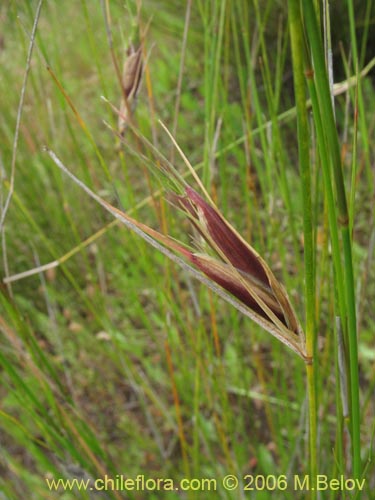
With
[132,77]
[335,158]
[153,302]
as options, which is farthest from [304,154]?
[153,302]

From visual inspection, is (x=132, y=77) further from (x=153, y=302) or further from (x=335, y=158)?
(x=153, y=302)

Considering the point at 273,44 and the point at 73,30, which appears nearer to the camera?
the point at 273,44

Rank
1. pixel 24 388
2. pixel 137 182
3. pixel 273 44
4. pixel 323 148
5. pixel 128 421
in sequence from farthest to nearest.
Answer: pixel 137 182 < pixel 273 44 < pixel 128 421 < pixel 24 388 < pixel 323 148

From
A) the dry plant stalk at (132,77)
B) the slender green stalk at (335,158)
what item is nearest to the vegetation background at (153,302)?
the dry plant stalk at (132,77)

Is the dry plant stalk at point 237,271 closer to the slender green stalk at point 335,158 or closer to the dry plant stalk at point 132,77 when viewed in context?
the slender green stalk at point 335,158

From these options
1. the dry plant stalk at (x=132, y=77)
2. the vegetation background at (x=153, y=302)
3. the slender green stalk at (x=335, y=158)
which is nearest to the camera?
the slender green stalk at (x=335, y=158)

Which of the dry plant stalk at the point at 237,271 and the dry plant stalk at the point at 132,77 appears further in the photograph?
the dry plant stalk at the point at 132,77

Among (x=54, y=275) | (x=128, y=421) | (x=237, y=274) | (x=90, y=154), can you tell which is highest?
(x=237, y=274)

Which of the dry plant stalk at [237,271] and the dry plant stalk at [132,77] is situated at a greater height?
the dry plant stalk at [132,77]

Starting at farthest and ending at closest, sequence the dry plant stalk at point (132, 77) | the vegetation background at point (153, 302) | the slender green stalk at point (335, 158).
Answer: the vegetation background at point (153, 302) → the dry plant stalk at point (132, 77) → the slender green stalk at point (335, 158)

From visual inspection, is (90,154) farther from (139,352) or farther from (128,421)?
(128,421)

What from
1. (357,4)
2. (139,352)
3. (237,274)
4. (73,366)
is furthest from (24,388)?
(357,4)
